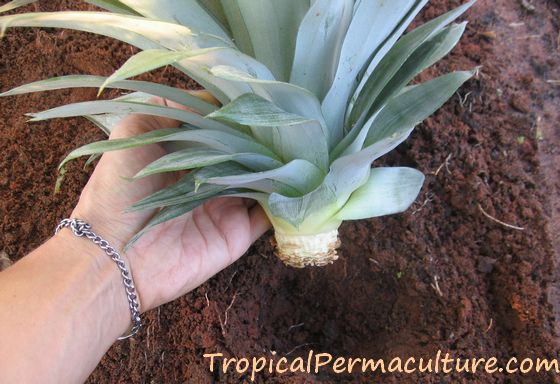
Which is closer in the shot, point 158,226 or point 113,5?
point 113,5

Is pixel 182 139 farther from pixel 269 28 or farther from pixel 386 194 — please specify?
pixel 386 194

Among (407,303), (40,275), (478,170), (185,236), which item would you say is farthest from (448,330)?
(40,275)

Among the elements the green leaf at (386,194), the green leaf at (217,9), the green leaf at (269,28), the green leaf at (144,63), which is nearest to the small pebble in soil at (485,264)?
the green leaf at (386,194)

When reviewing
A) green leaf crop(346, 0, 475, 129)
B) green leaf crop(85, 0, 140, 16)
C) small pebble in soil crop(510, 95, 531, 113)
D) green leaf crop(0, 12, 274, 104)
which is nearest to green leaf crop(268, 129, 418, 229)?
green leaf crop(346, 0, 475, 129)

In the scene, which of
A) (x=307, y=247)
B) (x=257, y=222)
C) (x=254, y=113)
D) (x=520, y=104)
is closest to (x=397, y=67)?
(x=254, y=113)

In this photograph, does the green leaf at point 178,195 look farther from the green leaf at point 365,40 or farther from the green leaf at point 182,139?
the green leaf at point 365,40

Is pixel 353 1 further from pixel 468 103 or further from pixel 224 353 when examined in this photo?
pixel 224 353
